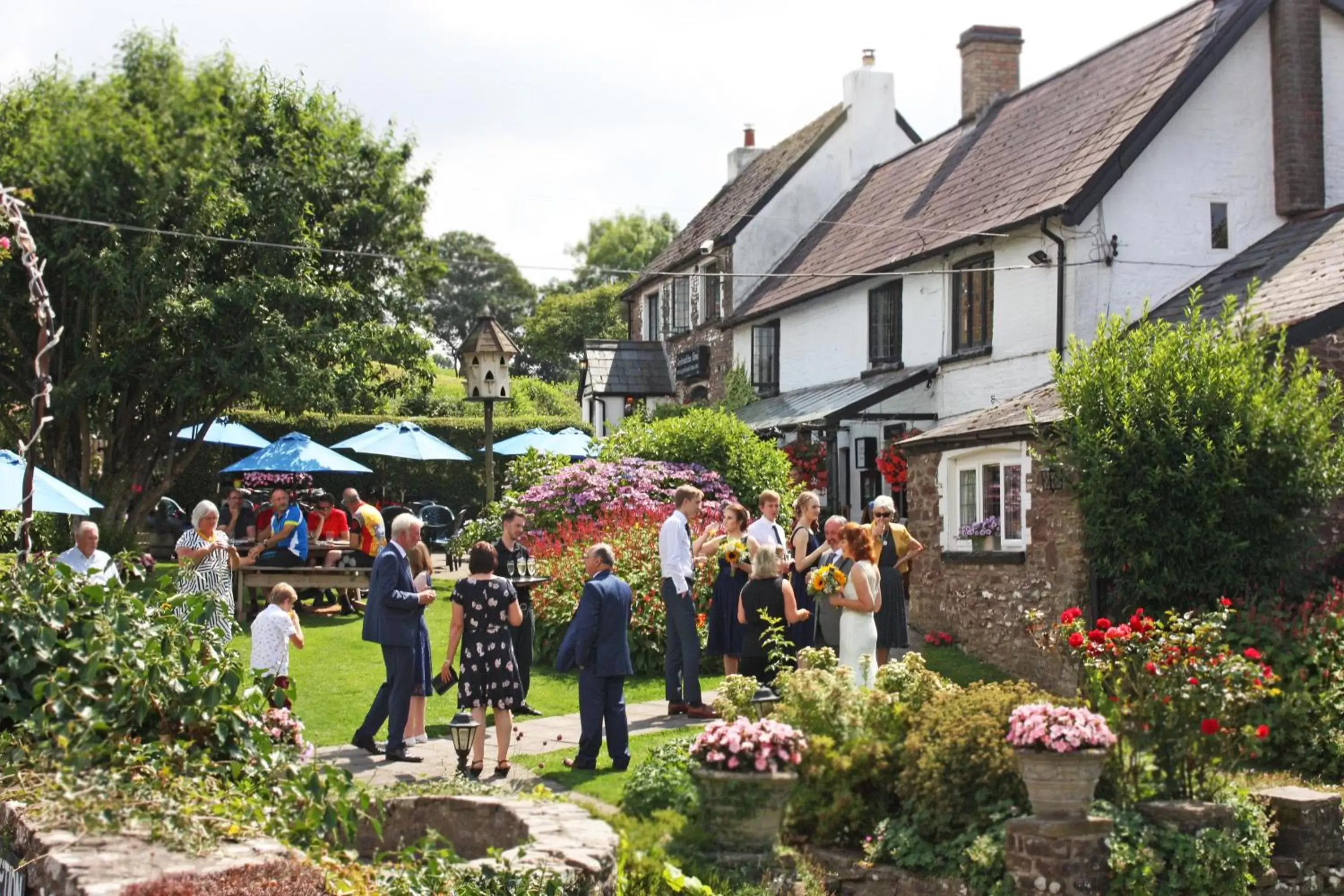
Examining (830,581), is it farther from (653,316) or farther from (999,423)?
(653,316)

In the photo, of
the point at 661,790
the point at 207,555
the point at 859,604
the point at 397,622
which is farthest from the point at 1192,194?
the point at 661,790

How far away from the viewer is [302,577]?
1711 cm

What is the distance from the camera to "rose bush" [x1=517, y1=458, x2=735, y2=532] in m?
18.7

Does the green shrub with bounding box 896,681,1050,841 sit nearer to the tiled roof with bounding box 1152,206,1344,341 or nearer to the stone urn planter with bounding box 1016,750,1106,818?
the stone urn planter with bounding box 1016,750,1106,818

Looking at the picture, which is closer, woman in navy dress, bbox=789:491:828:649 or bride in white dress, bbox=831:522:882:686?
bride in white dress, bbox=831:522:882:686

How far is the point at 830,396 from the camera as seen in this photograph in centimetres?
2406

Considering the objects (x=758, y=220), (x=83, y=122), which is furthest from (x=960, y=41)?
(x=83, y=122)

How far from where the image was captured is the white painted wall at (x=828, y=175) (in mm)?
30609

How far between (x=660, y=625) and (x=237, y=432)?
1505cm

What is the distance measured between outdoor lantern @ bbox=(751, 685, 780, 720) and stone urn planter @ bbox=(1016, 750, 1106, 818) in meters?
1.91

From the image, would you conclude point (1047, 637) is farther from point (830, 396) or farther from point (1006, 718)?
point (830, 396)

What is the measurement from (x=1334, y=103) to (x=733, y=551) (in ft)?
42.3

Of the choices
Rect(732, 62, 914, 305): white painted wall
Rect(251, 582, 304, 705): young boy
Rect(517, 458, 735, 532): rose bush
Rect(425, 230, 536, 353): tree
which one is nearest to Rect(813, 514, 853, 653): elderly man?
Rect(251, 582, 304, 705): young boy

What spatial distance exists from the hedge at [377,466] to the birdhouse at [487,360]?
9.73 metres
